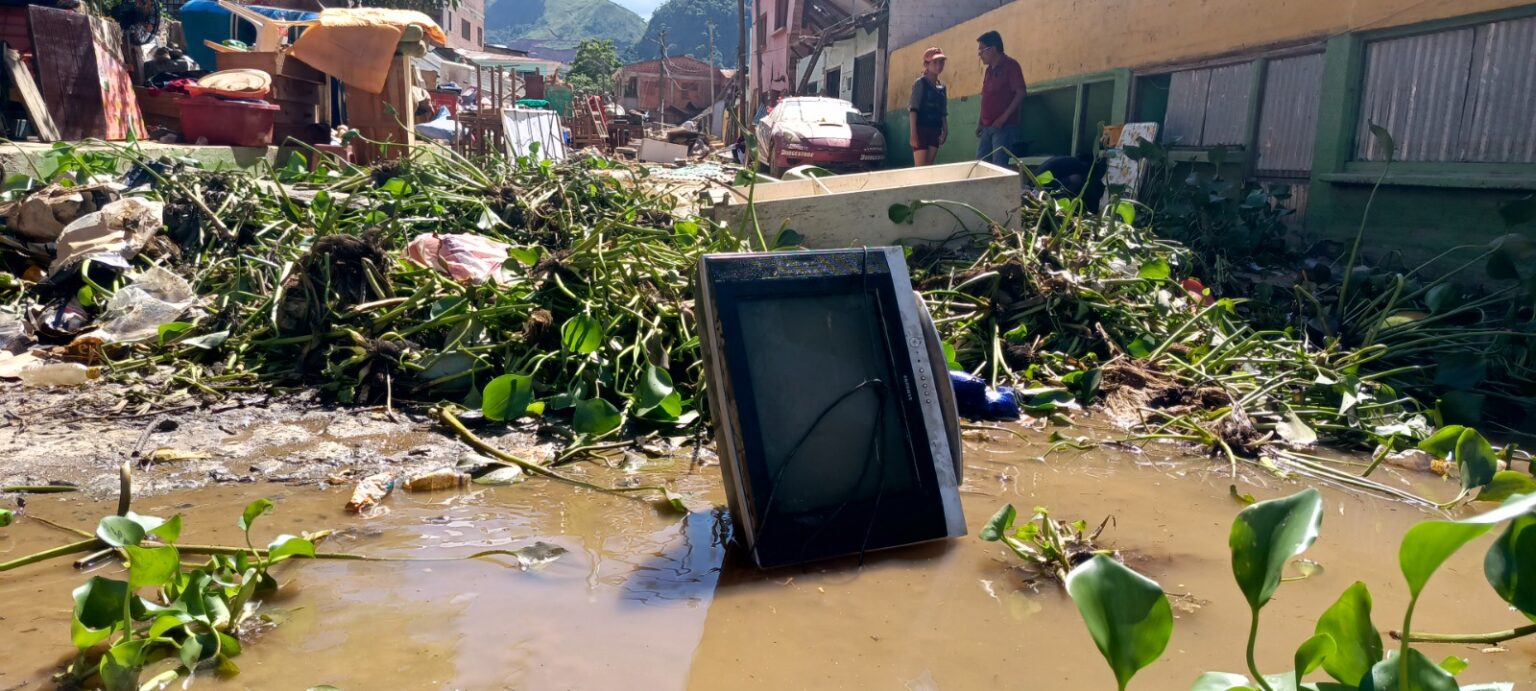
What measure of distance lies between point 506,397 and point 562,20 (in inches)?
7181

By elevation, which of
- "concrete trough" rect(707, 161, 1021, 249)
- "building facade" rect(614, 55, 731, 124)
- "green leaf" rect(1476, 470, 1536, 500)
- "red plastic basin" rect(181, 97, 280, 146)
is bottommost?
"green leaf" rect(1476, 470, 1536, 500)

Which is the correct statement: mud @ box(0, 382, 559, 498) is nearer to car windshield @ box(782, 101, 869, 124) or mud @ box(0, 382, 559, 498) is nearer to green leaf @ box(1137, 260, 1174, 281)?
green leaf @ box(1137, 260, 1174, 281)

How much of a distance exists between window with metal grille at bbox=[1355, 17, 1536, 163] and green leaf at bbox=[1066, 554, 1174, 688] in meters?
5.14

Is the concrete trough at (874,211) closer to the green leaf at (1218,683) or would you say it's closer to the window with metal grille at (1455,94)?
the window with metal grille at (1455,94)

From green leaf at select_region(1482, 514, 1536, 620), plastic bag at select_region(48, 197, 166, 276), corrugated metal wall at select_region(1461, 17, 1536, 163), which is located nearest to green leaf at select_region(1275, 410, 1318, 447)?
green leaf at select_region(1482, 514, 1536, 620)

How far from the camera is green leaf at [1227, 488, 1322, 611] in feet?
3.85

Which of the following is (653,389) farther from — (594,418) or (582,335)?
(582,335)

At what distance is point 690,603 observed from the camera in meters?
2.17

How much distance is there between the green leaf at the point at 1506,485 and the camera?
211cm

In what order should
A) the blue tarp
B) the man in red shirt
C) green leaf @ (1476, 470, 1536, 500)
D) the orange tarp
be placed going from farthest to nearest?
the blue tarp → the man in red shirt → the orange tarp → green leaf @ (1476, 470, 1536, 500)

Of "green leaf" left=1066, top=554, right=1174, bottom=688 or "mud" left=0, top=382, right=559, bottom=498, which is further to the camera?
"mud" left=0, top=382, right=559, bottom=498

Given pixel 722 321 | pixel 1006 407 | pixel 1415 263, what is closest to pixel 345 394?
pixel 722 321

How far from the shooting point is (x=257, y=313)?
4020 mm

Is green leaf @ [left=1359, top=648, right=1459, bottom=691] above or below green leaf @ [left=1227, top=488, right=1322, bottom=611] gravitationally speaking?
below
